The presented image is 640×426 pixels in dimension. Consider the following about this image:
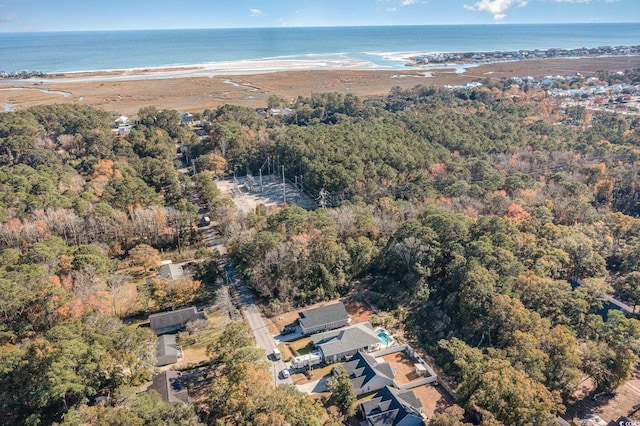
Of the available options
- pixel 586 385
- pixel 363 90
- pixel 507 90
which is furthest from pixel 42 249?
pixel 507 90

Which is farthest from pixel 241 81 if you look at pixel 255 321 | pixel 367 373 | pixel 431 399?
pixel 431 399

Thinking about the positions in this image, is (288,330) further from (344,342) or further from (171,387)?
(171,387)

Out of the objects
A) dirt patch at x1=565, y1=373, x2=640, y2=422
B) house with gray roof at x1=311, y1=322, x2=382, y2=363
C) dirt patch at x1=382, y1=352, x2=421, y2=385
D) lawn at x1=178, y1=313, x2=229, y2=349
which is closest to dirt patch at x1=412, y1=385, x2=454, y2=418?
dirt patch at x1=382, y1=352, x2=421, y2=385

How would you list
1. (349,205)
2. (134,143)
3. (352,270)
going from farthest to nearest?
(134,143) < (349,205) < (352,270)

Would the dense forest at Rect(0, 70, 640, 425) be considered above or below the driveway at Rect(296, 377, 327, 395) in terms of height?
above

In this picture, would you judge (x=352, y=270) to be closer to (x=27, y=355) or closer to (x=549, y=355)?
(x=549, y=355)

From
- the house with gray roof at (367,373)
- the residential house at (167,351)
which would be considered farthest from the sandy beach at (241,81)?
the house with gray roof at (367,373)

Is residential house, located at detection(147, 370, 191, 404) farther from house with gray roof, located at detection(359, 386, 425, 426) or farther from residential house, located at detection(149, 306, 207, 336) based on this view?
house with gray roof, located at detection(359, 386, 425, 426)

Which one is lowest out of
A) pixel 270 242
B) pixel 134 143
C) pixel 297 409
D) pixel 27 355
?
pixel 297 409
